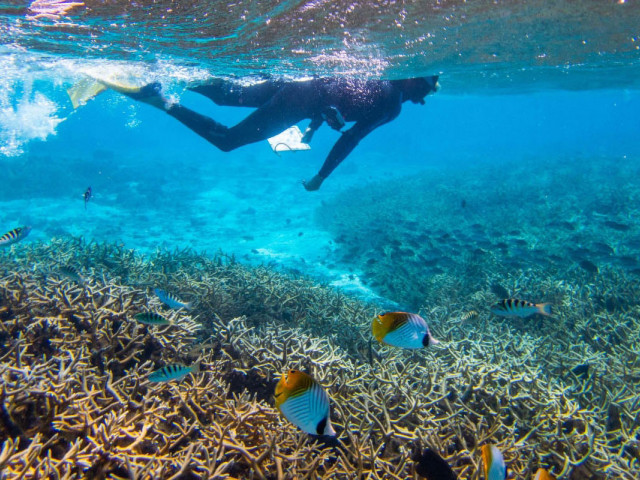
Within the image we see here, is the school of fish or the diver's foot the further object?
the diver's foot

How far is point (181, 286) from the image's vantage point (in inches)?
218

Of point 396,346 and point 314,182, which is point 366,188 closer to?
point 314,182

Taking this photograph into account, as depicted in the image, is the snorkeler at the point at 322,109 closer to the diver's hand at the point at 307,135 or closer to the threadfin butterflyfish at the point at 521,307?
the diver's hand at the point at 307,135

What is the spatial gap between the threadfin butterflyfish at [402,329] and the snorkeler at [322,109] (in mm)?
5076

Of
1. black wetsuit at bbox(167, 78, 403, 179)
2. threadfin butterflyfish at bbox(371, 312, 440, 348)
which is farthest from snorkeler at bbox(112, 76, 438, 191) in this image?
threadfin butterflyfish at bbox(371, 312, 440, 348)

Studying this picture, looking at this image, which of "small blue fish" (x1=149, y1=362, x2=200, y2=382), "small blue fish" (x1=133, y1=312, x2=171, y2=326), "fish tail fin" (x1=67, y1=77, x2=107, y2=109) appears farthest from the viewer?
"fish tail fin" (x1=67, y1=77, x2=107, y2=109)

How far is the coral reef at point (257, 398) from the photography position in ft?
7.86

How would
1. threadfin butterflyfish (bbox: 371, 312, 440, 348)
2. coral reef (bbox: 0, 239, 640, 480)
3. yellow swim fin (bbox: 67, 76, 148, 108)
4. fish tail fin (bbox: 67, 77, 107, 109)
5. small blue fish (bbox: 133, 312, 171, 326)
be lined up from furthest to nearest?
fish tail fin (bbox: 67, 77, 107, 109) → yellow swim fin (bbox: 67, 76, 148, 108) → small blue fish (bbox: 133, 312, 171, 326) → coral reef (bbox: 0, 239, 640, 480) → threadfin butterflyfish (bbox: 371, 312, 440, 348)

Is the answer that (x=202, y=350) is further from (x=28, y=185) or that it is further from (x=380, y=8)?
(x=28, y=185)

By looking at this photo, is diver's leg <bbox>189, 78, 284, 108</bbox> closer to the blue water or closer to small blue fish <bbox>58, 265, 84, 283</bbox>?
the blue water

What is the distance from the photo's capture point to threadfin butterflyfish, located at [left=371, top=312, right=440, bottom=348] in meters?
2.21

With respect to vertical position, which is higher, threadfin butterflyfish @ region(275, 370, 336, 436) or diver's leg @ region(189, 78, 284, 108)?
diver's leg @ region(189, 78, 284, 108)

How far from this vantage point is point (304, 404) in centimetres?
179

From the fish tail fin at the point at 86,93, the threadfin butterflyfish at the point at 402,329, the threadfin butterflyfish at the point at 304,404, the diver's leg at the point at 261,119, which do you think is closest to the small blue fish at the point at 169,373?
the threadfin butterflyfish at the point at 304,404
